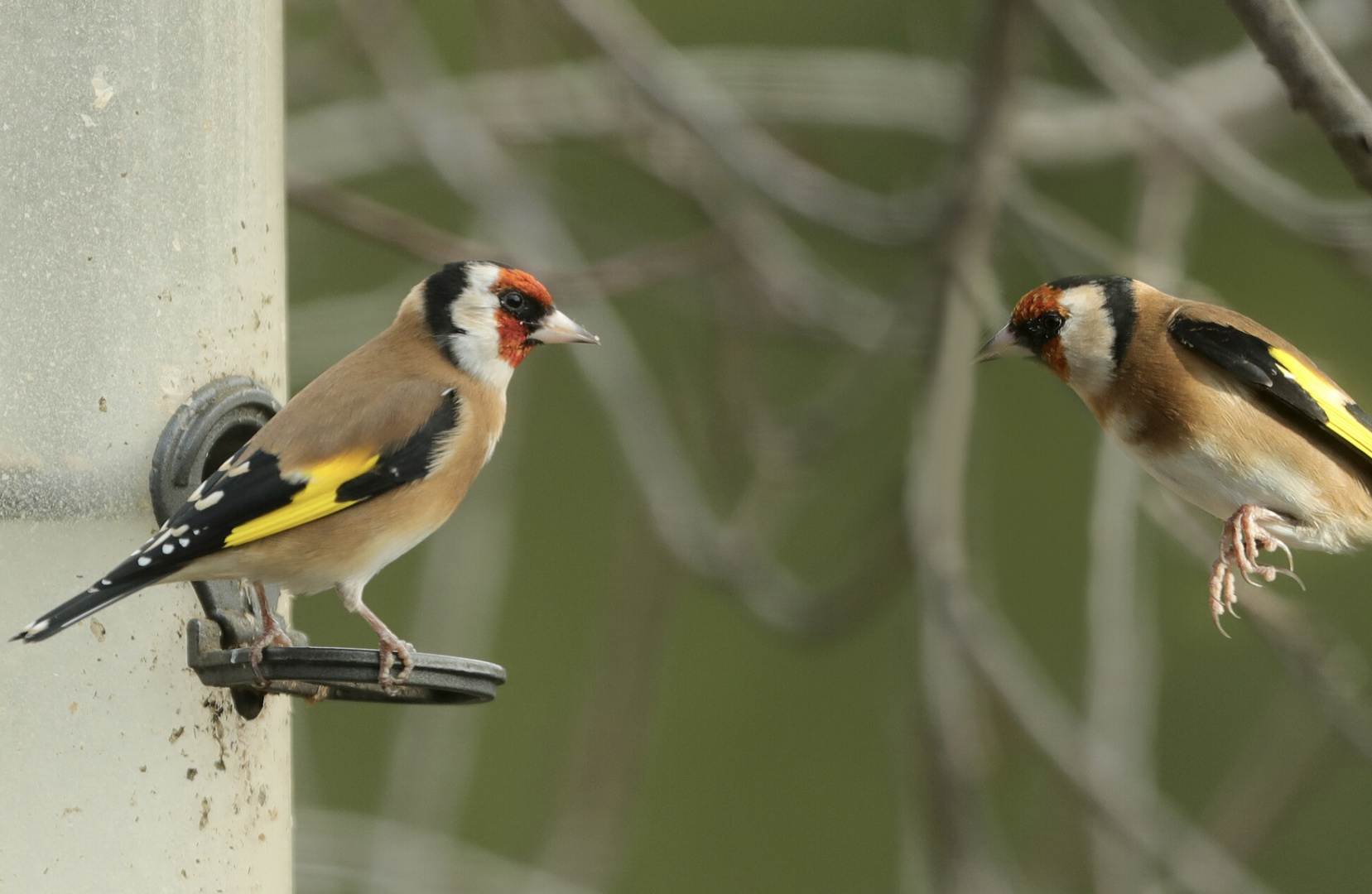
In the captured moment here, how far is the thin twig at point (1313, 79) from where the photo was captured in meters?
2.02

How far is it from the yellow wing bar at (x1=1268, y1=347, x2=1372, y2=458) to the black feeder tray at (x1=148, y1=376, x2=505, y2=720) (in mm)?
1308

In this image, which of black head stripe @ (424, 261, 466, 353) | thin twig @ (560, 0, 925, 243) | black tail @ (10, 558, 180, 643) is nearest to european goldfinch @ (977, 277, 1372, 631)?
black head stripe @ (424, 261, 466, 353)

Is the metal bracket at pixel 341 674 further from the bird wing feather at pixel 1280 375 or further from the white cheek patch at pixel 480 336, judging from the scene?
the bird wing feather at pixel 1280 375

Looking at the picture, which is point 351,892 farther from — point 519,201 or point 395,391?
point 395,391

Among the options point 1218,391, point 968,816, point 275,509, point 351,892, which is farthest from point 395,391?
point 351,892

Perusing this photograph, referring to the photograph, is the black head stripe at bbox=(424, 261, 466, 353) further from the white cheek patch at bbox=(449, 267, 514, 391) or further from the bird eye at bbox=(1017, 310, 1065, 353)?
the bird eye at bbox=(1017, 310, 1065, 353)

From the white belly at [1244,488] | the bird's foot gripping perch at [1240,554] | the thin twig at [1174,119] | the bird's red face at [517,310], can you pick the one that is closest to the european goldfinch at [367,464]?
the bird's red face at [517,310]

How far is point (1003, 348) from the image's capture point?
9.15ft

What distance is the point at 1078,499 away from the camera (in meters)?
7.51

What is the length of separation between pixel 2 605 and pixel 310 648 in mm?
481

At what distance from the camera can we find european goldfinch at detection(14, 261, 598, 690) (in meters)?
2.56

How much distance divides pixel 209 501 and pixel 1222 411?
1.55 metres

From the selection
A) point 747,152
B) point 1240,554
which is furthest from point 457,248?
point 1240,554

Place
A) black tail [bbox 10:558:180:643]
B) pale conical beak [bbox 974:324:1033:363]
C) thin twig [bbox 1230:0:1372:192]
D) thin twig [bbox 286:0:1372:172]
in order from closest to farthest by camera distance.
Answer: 1. thin twig [bbox 1230:0:1372:192]
2. black tail [bbox 10:558:180:643]
3. pale conical beak [bbox 974:324:1033:363]
4. thin twig [bbox 286:0:1372:172]
